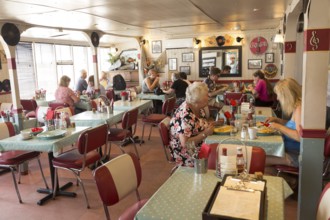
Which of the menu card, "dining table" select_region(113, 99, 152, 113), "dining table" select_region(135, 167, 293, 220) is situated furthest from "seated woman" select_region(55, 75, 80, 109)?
the menu card

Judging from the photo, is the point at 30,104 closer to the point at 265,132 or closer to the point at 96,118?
the point at 96,118

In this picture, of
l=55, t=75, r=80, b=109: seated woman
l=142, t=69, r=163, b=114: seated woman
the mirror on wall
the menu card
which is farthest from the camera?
the mirror on wall

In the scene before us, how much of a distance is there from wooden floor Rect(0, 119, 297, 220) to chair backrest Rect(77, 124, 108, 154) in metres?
0.64

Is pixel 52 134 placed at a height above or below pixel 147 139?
above

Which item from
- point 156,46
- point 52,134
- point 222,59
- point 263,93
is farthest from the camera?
point 156,46

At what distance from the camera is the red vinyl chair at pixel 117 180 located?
1.90 m

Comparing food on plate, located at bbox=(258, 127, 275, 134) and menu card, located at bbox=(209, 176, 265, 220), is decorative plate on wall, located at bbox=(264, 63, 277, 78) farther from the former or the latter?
menu card, located at bbox=(209, 176, 265, 220)

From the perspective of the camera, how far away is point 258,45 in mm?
9023

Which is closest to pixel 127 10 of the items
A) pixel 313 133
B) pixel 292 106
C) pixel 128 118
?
pixel 128 118

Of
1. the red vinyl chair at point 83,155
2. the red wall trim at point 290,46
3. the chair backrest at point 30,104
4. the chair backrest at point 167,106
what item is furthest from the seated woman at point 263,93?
the chair backrest at point 30,104

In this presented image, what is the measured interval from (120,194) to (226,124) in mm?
1826

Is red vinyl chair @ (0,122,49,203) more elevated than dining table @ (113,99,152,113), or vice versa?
dining table @ (113,99,152,113)

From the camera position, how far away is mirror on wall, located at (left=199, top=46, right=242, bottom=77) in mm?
9250

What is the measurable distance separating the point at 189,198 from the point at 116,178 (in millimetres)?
571
